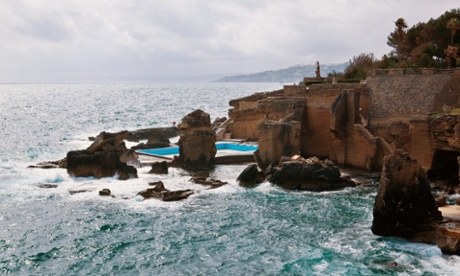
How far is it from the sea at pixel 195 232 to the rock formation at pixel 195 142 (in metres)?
3.04

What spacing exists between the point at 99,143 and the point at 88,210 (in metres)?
9.20

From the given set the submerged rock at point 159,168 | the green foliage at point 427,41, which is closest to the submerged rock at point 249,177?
the submerged rock at point 159,168

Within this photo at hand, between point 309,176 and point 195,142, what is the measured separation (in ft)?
38.5

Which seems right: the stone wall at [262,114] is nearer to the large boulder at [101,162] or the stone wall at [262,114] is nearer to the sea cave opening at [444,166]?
the sea cave opening at [444,166]

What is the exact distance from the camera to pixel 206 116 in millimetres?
43688

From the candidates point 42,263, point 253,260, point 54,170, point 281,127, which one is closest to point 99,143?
point 54,170

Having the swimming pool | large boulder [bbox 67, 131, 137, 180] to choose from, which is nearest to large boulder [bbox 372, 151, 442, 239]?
large boulder [bbox 67, 131, 137, 180]

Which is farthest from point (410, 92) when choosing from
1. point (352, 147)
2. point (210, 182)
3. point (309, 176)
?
point (210, 182)

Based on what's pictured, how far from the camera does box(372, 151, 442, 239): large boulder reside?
24.7 metres

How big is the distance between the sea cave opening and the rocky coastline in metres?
0.06

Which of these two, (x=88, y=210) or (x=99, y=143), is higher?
(x=99, y=143)

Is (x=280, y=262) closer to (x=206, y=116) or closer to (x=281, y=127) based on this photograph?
(x=281, y=127)

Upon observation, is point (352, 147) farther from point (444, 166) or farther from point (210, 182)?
point (210, 182)

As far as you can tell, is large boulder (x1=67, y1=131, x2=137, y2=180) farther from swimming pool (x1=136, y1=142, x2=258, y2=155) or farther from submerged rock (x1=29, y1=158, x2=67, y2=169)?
swimming pool (x1=136, y1=142, x2=258, y2=155)
